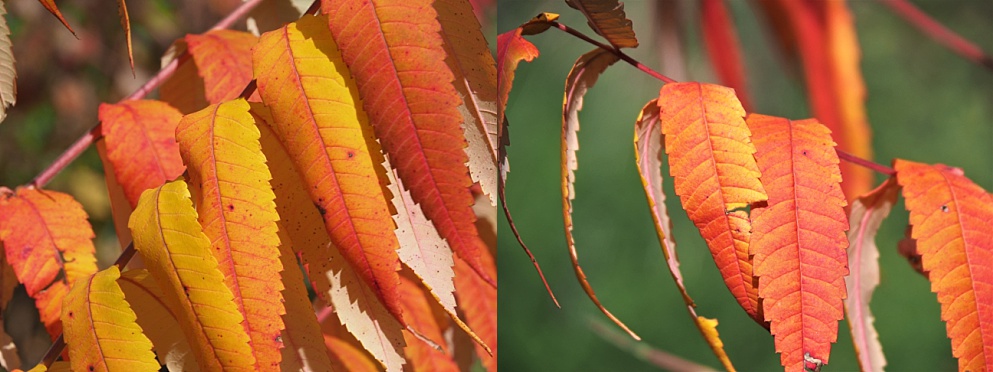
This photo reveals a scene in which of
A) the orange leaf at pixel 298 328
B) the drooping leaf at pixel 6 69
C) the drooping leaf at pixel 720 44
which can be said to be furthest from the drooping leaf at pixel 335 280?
the drooping leaf at pixel 720 44

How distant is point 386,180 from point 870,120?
1.02 meters

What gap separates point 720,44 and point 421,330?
514mm

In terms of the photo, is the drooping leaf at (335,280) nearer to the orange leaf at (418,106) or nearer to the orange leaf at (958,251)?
the orange leaf at (418,106)

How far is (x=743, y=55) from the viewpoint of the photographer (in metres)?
0.95

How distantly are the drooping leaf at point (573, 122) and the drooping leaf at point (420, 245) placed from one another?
41 mm

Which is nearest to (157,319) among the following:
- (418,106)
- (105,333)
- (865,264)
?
(105,333)

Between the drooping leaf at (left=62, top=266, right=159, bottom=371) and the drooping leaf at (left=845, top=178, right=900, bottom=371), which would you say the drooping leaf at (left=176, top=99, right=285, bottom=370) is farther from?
the drooping leaf at (left=845, top=178, right=900, bottom=371)

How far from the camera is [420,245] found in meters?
0.28

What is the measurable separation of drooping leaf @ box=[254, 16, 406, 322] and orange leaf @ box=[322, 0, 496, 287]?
1cm

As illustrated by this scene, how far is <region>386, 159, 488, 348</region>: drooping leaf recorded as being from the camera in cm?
27

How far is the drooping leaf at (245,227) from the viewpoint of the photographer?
0.84ft

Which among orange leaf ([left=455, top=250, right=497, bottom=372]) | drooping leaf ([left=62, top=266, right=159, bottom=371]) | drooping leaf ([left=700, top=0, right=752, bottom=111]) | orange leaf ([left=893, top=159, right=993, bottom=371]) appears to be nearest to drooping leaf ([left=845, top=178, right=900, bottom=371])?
orange leaf ([left=893, top=159, right=993, bottom=371])

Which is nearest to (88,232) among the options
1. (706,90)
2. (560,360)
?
(706,90)

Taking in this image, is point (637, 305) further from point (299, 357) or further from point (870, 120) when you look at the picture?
point (299, 357)
